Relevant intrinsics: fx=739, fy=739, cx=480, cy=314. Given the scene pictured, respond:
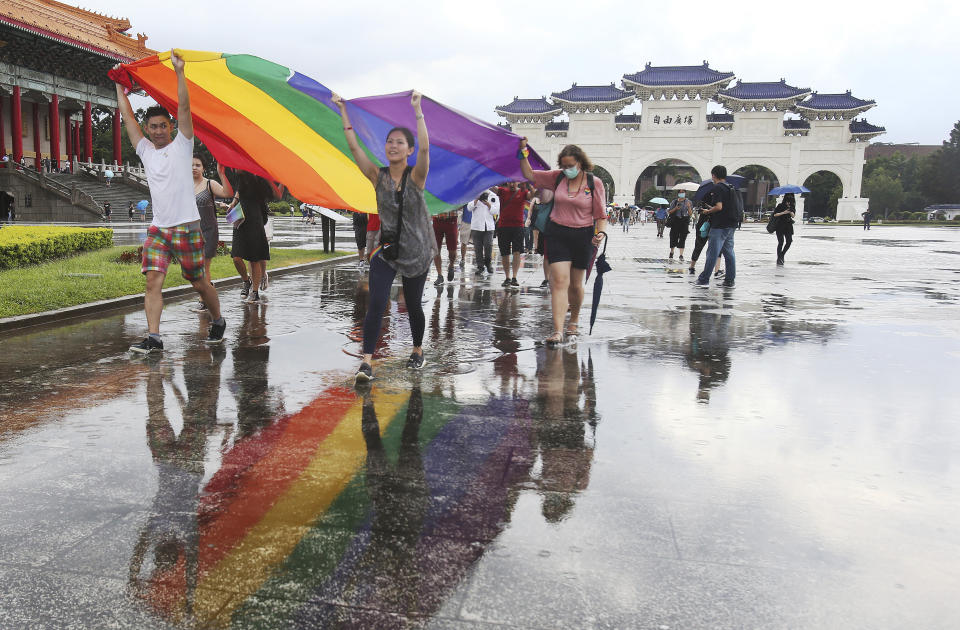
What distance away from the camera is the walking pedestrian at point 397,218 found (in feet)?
16.5

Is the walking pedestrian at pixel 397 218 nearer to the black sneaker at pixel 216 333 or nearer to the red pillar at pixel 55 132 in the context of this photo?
the black sneaker at pixel 216 333

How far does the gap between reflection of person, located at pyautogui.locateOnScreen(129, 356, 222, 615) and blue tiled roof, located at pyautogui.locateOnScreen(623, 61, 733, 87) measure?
68161mm

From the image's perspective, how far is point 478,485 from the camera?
3.34 metres

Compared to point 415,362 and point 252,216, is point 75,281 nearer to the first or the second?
point 252,216

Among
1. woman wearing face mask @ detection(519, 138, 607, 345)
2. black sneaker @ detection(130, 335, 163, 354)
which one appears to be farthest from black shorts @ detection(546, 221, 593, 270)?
black sneaker @ detection(130, 335, 163, 354)

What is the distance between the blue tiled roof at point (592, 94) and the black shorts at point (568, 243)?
65725 millimetres

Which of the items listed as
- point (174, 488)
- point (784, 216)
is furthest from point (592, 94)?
point (174, 488)

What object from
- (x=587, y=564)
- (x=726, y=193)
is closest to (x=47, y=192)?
(x=726, y=193)

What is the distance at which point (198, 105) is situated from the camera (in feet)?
20.2

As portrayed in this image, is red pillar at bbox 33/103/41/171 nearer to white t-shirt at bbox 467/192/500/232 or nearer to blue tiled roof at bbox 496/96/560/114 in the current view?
white t-shirt at bbox 467/192/500/232

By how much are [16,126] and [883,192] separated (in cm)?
8698

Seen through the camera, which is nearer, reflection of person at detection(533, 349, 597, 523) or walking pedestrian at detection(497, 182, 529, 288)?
reflection of person at detection(533, 349, 597, 523)

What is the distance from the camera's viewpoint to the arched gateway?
67.3m

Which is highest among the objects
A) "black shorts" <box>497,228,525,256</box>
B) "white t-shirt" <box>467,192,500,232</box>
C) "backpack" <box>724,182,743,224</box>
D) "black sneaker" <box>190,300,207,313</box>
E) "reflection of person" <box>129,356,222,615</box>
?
"backpack" <box>724,182,743,224</box>
